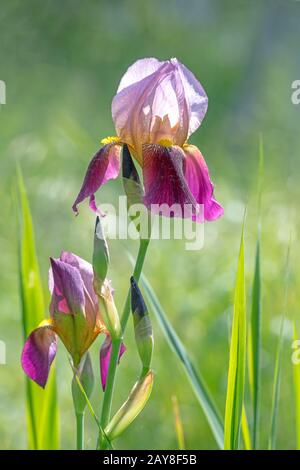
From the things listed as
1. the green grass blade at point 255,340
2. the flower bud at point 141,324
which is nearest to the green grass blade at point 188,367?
the green grass blade at point 255,340

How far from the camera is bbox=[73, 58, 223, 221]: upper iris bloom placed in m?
0.78

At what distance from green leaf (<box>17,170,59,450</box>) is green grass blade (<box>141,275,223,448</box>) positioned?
13 cm

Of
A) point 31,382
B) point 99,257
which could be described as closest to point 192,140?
point 31,382

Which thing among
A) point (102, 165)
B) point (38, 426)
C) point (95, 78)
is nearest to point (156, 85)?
point (102, 165)

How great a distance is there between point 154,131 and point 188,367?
0.27 m

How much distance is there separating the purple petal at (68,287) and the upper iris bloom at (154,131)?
6 centimetres

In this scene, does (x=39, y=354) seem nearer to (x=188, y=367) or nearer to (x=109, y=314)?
(x=109, y=314)

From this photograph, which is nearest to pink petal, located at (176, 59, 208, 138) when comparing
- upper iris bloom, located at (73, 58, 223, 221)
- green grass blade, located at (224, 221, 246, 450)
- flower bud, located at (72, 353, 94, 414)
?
upper iris bloom, located at (73, 58, 223, 221)

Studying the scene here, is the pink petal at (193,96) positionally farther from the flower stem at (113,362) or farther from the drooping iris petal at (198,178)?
the flower stem at (113,362)

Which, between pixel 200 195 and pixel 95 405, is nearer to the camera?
pixel 200 195

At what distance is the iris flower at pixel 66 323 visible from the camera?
0.76m

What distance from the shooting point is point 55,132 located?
6.77ft
